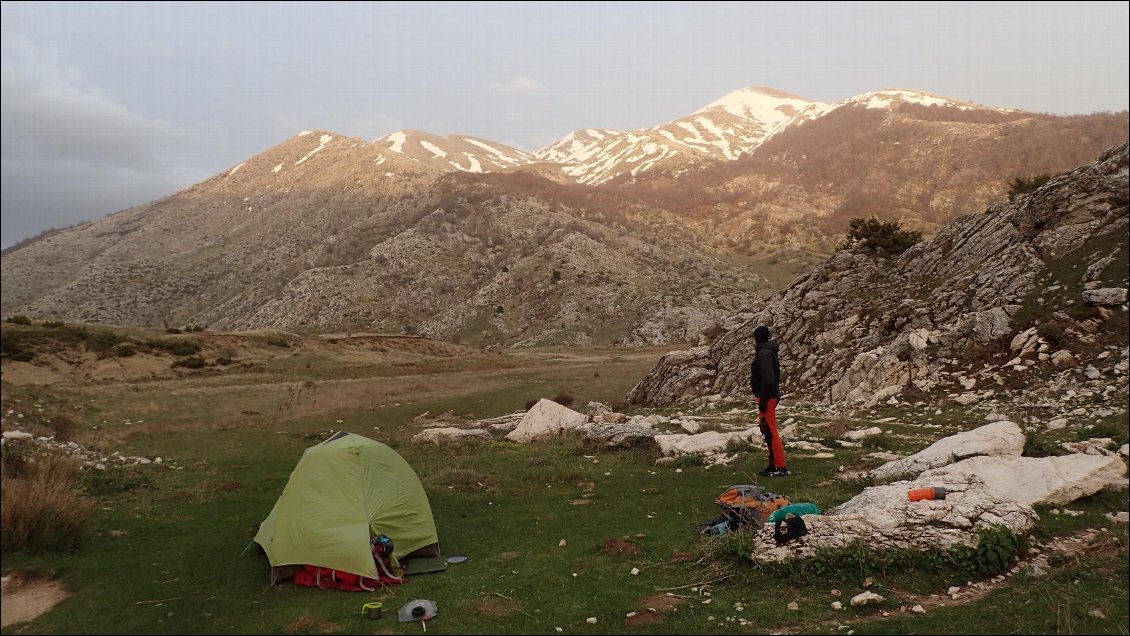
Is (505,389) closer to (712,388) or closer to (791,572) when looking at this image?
(712,388)

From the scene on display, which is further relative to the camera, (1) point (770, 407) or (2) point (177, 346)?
(2) point (177, 346)

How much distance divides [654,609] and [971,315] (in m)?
19.6

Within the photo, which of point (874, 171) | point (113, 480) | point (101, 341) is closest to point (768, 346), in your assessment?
point (113, 480)

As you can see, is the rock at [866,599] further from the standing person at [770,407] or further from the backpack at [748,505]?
the standing person at [770,407]

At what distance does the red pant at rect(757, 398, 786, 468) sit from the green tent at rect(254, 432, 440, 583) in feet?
26.7

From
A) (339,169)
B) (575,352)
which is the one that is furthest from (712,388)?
(339,169)

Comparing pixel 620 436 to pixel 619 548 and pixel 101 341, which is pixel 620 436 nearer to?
pixel 619 548

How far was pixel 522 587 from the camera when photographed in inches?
383

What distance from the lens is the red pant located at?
48.2ft

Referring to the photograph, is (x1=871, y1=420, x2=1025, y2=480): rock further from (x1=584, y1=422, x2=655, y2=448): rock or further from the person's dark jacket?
(x1=584, y1=422, x2=655, y2=448): rock

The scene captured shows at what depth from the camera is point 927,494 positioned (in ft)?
31.6

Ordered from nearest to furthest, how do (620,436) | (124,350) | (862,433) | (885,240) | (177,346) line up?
(862,433)
(620,436)
(885,240)
(124,350)
(177,346)

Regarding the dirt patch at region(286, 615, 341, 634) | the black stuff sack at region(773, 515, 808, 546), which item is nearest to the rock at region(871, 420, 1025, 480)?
the black stuff sack at region(773, 515, 808, 546)

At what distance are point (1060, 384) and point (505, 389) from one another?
100ft
